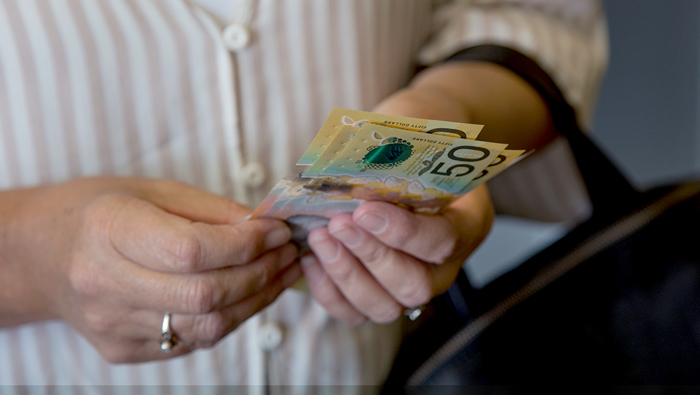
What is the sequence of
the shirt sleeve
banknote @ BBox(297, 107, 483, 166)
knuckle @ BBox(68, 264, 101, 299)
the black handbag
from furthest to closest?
the shirt sleeve
the black handbag
knuckle @ BBox(68, 264, 101, 299)
banknote @ BBox(297, 107, 483, 166)

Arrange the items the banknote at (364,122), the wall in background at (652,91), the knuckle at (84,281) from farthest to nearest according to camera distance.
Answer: the wall in background at (652,91)
the knuckle at (84,281)
the banknote at (364,122)

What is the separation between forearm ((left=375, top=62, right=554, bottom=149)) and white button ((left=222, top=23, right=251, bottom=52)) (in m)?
0.18

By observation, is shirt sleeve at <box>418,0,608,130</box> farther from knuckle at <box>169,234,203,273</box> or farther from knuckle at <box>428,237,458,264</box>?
knuckle at <box>169,234,203,273</box>

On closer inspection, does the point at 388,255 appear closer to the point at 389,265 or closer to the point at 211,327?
the point at 389,265

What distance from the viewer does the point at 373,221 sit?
0.44 m

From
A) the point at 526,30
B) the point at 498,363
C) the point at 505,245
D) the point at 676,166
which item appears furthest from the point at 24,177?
the point at 676,166

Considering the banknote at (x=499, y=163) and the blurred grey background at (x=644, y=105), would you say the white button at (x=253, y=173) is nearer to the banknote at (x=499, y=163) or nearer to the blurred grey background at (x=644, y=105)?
the banknote at (x=499, y=163)

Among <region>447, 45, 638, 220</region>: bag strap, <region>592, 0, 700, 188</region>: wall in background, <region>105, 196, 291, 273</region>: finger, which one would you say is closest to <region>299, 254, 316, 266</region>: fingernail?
<region>105, 196, 291, 273</region>: finger

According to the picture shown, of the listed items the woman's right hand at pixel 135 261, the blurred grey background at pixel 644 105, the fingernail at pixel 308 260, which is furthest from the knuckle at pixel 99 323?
the blurred grey background at pixel 644 105

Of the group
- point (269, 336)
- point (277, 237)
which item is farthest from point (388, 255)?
point (269, 336)

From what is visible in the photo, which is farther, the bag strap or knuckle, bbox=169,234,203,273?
the bag strap

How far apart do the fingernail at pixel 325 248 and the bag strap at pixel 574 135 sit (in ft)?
1.16

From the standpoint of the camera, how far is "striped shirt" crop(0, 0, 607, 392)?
1.69ft

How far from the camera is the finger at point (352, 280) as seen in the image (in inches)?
19.3
